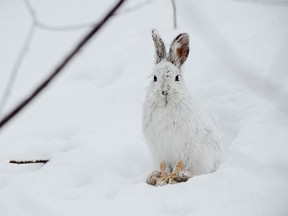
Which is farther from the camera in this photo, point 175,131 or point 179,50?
point 179,50

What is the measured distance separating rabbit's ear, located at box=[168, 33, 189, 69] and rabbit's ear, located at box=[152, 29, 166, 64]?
66 mm

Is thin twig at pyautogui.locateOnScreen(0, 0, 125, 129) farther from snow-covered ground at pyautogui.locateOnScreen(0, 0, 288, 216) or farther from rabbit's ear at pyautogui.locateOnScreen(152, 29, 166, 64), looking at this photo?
rabbit's ear at pyautogui.locateOnScreen(152, 29, 166, 64)

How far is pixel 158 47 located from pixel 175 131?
742 mm

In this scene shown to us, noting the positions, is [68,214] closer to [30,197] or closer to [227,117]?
[30,197]

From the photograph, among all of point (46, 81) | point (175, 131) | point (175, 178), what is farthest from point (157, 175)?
point (46, 81)

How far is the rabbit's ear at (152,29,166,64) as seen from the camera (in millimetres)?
3314

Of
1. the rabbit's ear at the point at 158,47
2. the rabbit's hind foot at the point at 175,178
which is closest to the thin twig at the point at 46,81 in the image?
the rabbit's hind foot at the point at 175,178

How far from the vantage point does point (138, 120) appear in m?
4.48

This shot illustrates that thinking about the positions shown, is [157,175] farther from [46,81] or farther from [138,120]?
[46,81]

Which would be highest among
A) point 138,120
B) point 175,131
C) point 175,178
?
point 138,120

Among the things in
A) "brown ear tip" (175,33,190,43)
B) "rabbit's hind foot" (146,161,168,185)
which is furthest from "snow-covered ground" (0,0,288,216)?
"brown ear tip" (175,33,190,43)

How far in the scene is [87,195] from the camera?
3014mm

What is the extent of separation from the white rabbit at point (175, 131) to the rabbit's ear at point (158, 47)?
3 cm

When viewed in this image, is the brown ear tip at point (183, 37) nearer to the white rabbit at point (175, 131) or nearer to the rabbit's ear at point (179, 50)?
the rabbit's ear at point (179, 50)
